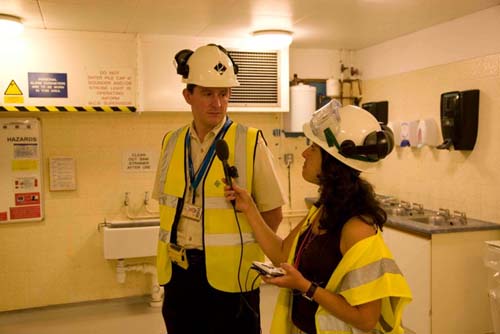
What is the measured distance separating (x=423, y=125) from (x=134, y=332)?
2996 millimetres

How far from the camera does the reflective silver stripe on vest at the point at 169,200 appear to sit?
228 cm

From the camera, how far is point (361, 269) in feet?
5.00

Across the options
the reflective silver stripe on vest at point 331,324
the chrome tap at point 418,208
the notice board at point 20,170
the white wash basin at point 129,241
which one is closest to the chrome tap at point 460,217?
the chrome tap at point 418,208

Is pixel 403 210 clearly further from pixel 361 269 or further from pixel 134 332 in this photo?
pixel 361 269

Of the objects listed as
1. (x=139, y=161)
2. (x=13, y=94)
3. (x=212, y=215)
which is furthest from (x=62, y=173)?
(x=212, y=215)

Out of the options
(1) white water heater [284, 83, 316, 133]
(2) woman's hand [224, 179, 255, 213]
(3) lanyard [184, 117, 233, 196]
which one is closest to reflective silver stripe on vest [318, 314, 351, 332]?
(2) woman's hand [224, 179, 255, 213]

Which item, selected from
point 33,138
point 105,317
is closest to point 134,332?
point 105,317

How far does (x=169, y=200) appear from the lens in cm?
231

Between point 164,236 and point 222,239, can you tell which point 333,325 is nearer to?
point 222,239

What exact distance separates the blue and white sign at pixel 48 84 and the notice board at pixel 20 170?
1.21 feet

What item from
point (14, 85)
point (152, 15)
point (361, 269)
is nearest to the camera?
point (361, 269)

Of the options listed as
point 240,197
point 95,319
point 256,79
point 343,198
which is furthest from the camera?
point 256,79

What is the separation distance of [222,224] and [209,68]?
2.40 ft

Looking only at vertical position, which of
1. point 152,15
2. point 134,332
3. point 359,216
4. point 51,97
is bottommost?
point 134,332
